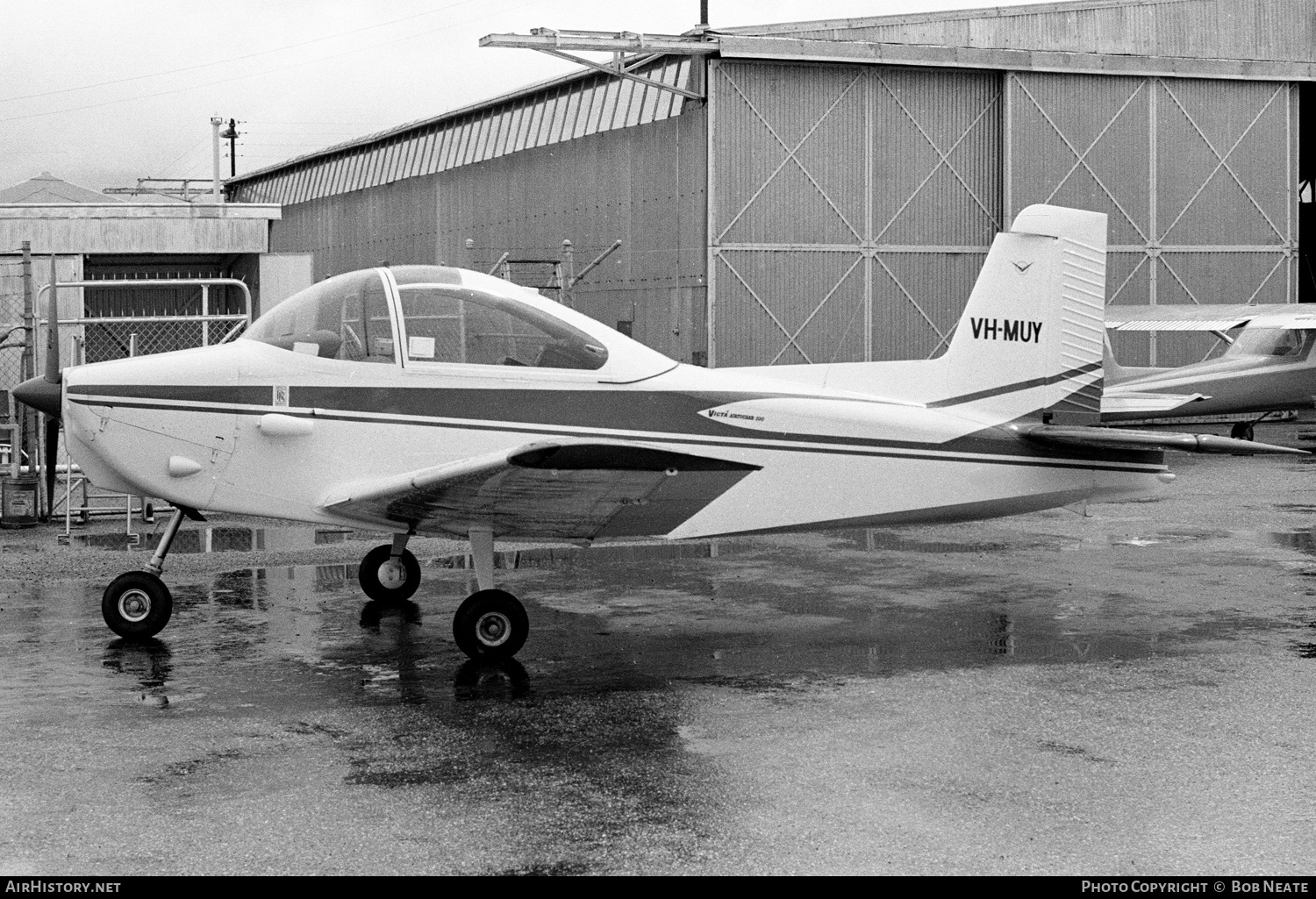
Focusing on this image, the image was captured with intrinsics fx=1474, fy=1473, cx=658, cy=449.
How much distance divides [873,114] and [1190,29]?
8639mm

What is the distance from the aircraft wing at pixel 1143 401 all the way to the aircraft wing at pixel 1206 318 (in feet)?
4.97

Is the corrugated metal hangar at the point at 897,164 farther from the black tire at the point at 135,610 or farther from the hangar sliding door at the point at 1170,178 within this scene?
the black tire at the point at 135,610

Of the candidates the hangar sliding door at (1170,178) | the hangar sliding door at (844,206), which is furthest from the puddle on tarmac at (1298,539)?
the hangar sliding door at (1170,178)

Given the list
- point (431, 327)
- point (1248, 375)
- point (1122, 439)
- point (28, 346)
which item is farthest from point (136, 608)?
point (1248, 375)

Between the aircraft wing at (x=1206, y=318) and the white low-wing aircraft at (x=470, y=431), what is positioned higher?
the aircraft wing at (x=1206, y=318)

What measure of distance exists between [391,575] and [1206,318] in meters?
17.1

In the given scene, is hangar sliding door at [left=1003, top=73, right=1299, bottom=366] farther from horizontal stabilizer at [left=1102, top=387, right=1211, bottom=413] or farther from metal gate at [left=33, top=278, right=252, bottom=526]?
metal gate at [left=33, top=278, right=252, bottom=526]

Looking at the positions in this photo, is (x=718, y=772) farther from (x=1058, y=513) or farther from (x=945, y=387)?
(x=1058, y=513)

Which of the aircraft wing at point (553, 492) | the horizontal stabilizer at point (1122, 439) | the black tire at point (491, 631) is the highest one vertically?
the horizontal stabilizer at point (1122, 439)

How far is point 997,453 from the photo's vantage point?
359 inches

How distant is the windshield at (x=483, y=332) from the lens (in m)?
8.54

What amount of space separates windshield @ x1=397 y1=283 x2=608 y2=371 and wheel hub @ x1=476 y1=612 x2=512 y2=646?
1.49 m

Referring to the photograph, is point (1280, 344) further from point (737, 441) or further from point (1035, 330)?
point (737, 441)

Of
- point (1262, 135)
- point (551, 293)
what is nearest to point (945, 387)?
point (551, 293)
